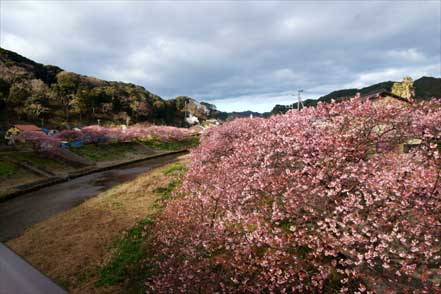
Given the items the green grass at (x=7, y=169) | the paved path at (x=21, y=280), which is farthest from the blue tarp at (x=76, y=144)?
the paved path at (x=21, y=280)

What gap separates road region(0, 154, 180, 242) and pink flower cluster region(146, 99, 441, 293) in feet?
38.7

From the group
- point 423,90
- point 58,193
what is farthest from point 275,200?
point 423,90

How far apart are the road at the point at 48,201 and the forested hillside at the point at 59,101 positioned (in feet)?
97.3

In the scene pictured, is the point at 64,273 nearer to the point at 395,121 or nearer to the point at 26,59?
the point at 395,121

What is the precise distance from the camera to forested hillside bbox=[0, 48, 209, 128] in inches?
1902

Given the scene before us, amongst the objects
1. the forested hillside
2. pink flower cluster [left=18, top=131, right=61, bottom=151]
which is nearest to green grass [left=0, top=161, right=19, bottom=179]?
pink flower cluster [left=18, top=131, right=61, bottom=151]

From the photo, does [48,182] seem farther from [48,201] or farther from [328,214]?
[328,214]

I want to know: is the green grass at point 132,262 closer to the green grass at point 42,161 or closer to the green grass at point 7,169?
the green grass at point 7,169

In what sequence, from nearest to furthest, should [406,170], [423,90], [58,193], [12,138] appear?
[406,170] < [58,193] < [12,138] < [423,90]

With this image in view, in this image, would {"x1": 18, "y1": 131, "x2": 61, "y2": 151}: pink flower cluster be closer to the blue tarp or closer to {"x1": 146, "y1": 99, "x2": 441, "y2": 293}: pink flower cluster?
the blue tarp

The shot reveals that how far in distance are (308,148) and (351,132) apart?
4.04 feet

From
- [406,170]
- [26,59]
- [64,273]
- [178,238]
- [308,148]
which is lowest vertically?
[64,273]

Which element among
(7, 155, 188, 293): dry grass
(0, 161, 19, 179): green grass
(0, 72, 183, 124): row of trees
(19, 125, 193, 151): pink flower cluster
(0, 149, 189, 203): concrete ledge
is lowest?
(7, 155, 188, 293): dry grass

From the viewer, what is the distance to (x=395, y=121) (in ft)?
21.4
